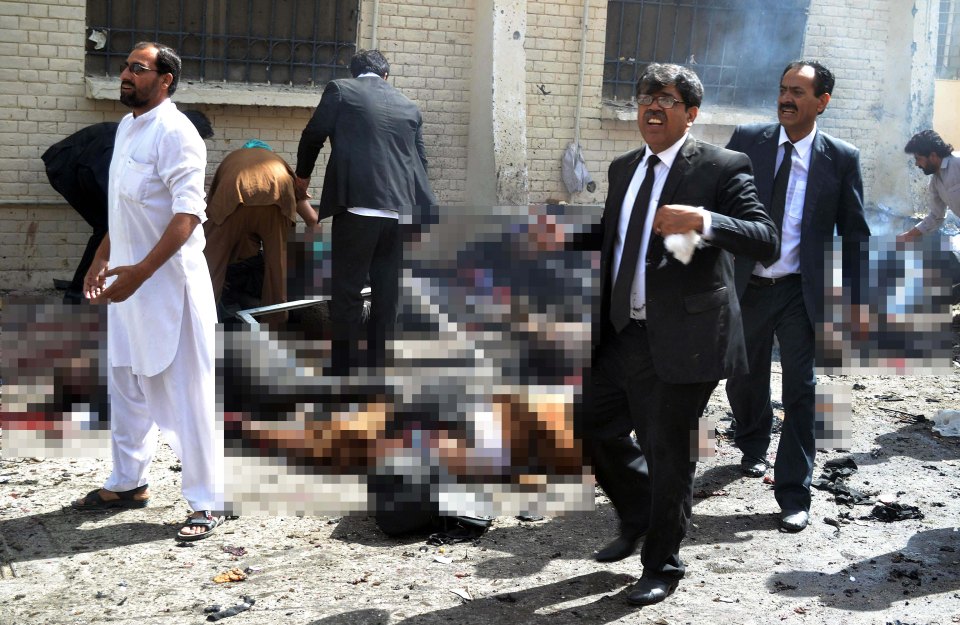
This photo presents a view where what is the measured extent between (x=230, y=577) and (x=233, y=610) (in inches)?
11.8

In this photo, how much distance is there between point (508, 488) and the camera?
4742 millimetres

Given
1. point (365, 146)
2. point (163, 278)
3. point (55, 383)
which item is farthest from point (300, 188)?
point (163, 278)

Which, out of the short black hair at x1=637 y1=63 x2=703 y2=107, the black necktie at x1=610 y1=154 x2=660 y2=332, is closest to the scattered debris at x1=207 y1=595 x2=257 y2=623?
the black necktie at x1=610 y1=154 x2=660 y2=332

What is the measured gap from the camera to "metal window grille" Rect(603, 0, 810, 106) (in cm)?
1074

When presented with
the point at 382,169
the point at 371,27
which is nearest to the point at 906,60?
the point at 371,27

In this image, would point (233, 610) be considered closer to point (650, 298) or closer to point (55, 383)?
point (650, 298)

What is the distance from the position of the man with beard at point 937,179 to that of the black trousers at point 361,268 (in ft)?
15.5

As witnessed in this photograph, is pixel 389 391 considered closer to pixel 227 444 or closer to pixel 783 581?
pixel 227 444

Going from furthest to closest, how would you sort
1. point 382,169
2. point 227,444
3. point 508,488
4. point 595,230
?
1. point 382,169
2. point 227,444
3. point 508,488
4. point 595,230

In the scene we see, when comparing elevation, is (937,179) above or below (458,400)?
above

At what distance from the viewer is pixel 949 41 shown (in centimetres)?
1608

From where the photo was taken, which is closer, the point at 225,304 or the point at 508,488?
the point at 508,488

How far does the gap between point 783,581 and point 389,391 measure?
1901 mm

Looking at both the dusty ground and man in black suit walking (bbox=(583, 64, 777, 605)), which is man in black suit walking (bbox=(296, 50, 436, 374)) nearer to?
the dusty ground
